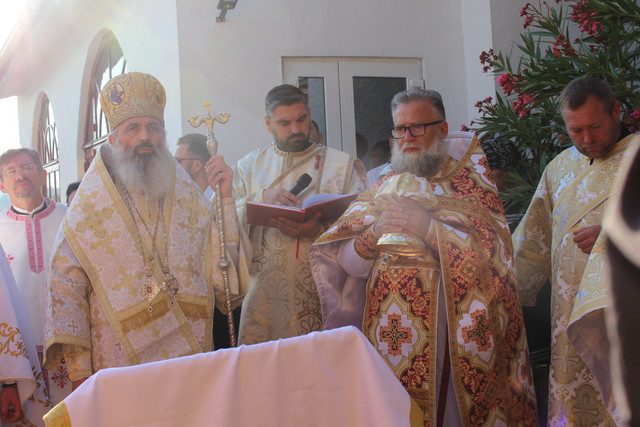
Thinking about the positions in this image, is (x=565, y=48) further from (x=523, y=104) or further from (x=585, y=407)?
(x=585, y=407)

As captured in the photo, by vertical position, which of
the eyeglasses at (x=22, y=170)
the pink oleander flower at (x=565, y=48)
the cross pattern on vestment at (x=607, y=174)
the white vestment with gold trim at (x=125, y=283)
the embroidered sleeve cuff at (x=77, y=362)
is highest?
the pink oleander flower at (x=565, y=48)

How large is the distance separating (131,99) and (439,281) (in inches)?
69.7

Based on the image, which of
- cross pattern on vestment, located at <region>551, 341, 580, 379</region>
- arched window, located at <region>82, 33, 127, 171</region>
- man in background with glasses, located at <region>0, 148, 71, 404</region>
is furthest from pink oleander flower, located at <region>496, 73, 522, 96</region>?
arched window, located at <region>82, 33, 127, 171</region>

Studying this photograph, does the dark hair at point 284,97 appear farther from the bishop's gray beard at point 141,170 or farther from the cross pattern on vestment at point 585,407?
the cross pattern on vestment at point 585,407

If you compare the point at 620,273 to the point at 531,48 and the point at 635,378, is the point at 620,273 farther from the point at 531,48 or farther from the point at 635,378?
the point at 531,48

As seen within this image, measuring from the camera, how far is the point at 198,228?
3348mm

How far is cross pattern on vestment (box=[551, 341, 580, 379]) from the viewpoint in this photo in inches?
132

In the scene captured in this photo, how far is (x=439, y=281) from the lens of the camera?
324 cm

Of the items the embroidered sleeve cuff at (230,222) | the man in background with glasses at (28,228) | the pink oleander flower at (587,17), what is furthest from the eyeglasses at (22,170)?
the pink oleander flower at (587,17)

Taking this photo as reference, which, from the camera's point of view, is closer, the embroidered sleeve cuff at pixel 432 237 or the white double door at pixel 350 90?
the embroidered sleeve cuff at pixel 432 237

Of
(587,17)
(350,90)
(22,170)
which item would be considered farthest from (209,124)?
(350,90)

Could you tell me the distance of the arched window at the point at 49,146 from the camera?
13.5 metres

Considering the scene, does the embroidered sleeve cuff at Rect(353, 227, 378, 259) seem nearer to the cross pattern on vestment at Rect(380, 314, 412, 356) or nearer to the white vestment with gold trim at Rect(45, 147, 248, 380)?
the cross pattern on vestment at Rect(380, 314, 412, 356)

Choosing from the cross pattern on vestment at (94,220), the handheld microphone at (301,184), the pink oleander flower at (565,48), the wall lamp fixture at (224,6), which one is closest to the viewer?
the cross pattern on vestment at (94,220)
